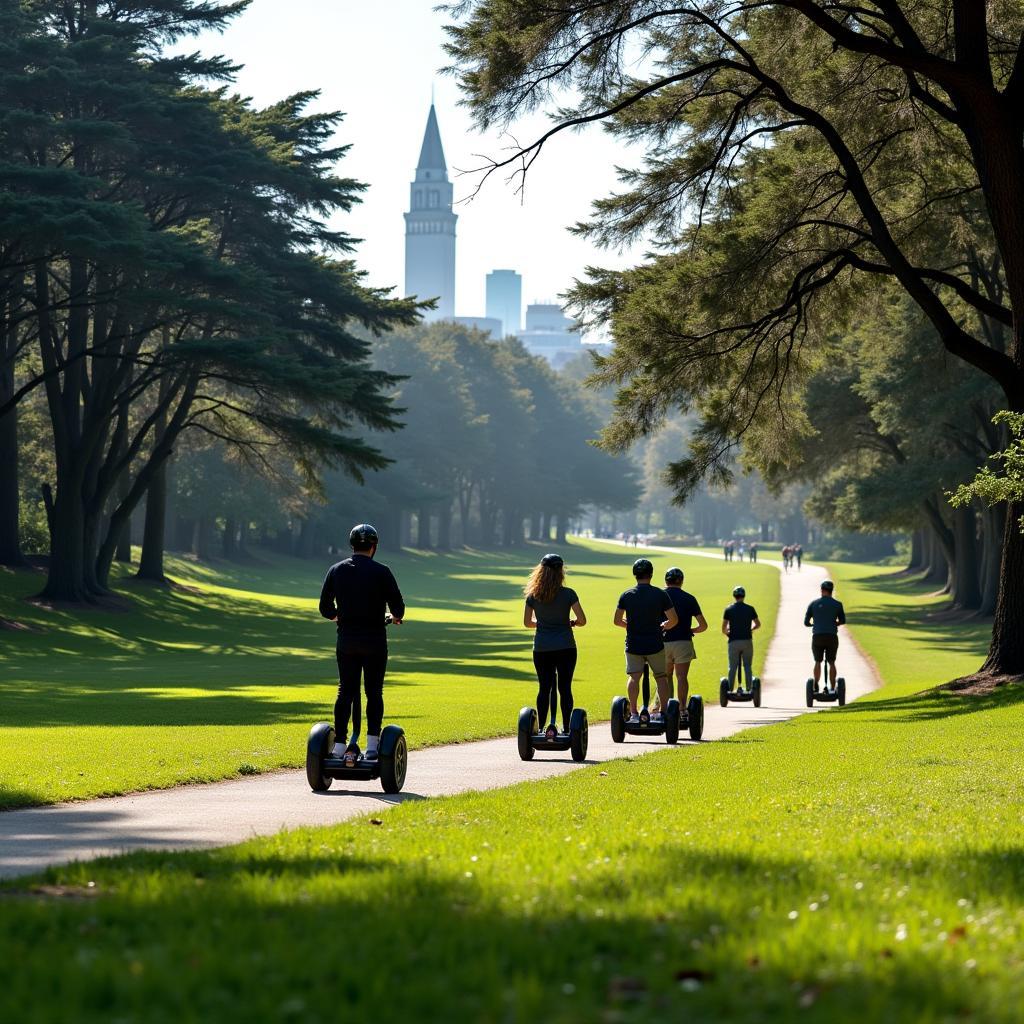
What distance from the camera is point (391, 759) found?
12.5 m

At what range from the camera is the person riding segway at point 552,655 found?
1514cm

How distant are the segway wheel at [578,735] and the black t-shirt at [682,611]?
2.85m

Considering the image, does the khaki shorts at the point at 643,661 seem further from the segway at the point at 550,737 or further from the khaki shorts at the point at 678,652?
the segway at the point at 550,737

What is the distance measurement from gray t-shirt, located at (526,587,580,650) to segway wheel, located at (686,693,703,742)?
12.0 ft

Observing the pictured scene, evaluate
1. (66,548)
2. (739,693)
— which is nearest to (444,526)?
(66,548)

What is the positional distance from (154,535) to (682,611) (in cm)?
4255

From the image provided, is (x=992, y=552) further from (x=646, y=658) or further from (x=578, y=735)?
(x=578, y=735)

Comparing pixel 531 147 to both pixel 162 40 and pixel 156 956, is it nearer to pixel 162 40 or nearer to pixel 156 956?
pixel 156 956

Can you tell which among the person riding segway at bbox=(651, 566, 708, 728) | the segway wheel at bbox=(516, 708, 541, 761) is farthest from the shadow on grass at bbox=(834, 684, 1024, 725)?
the segway wheel at bbox=(516, 708, 541, 761)

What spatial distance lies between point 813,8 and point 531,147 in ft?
14.6

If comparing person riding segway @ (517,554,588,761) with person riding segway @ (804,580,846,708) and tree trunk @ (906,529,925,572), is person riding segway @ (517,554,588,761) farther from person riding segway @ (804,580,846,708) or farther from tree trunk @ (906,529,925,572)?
tree trunk @ (906,529,925,572)

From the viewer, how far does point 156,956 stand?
521 centimetres

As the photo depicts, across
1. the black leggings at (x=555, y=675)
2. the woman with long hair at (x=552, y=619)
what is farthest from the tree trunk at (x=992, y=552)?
the woman with long hair at (x=552, y=619)

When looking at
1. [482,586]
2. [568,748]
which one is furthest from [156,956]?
[482,586]
